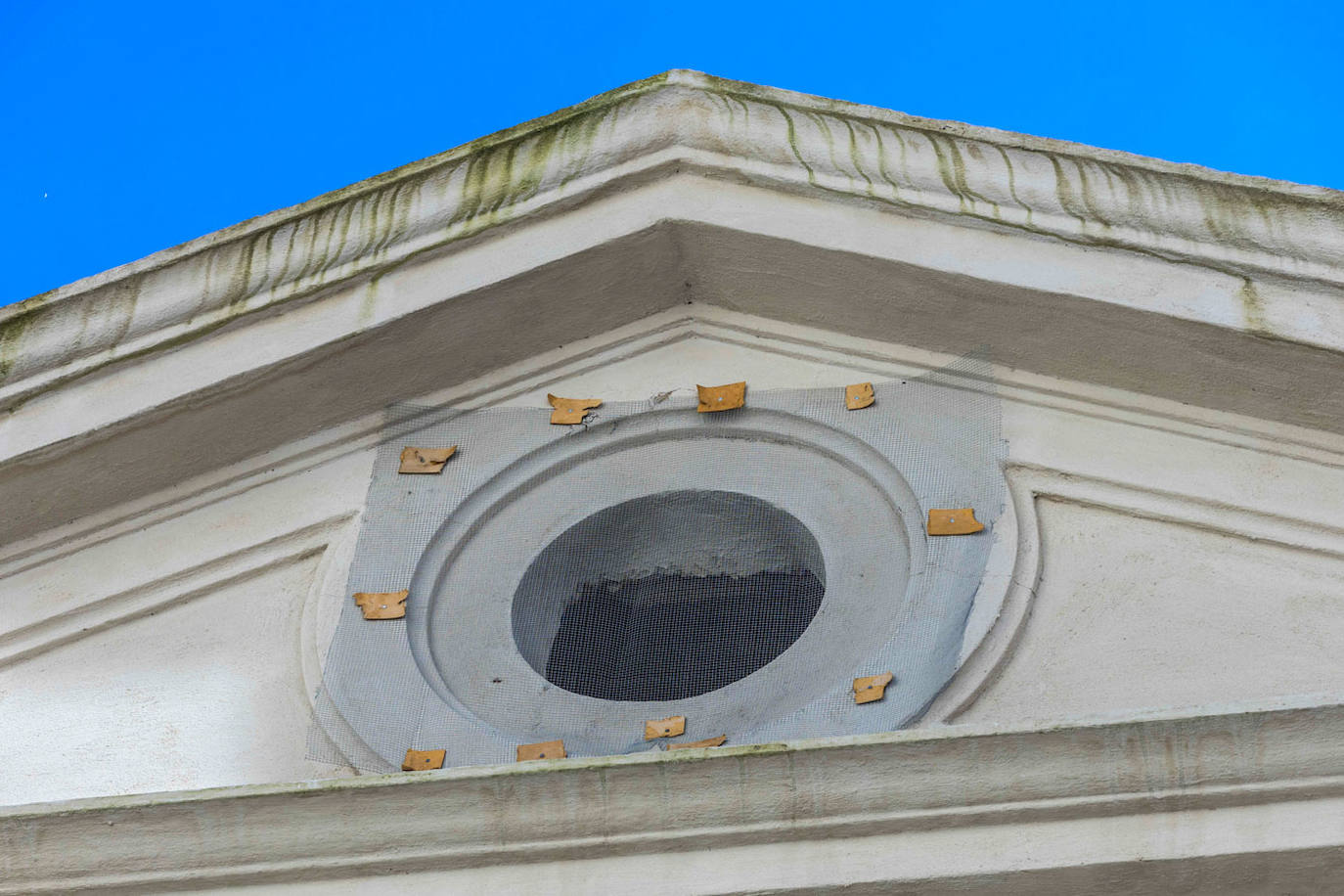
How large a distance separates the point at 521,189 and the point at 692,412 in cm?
103

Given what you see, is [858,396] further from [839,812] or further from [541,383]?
[839,812]

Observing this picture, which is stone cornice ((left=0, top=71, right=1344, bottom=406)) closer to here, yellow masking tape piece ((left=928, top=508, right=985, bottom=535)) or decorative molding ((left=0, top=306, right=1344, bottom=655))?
decorative molding ((left=0, top=306, right=1344, bottom=655))

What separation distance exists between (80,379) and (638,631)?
223cm

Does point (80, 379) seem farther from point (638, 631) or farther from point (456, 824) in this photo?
point (456, 824)

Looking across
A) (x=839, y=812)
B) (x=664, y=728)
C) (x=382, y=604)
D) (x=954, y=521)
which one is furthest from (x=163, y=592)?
(x=839, y=812)

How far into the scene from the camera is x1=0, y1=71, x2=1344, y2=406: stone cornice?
6.61 meters

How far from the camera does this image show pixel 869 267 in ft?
21.8

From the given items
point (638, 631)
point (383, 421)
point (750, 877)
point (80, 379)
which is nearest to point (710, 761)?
point (750, 877)

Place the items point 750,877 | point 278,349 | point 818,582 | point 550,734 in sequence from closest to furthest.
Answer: point 750,877 → point 550,734 → point 818,582 → point 278,349

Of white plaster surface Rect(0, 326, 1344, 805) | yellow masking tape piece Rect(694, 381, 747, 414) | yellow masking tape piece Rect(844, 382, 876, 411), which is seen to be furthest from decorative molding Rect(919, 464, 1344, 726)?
yellow masking tape piece Rect(694, 381, 747, 414)

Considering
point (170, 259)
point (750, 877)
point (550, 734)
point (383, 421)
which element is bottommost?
point (750, 877)

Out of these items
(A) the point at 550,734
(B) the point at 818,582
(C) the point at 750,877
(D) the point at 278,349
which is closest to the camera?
(C) the point at 750,877

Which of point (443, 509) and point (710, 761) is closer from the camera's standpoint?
point (710, 761)

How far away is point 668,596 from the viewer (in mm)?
6570
